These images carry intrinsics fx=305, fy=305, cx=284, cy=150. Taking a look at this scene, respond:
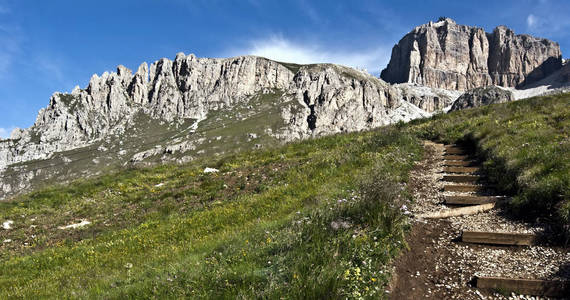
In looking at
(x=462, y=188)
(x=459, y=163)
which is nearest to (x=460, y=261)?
(x=462, y=188)

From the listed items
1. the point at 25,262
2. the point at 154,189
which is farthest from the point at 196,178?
the point at 25,262

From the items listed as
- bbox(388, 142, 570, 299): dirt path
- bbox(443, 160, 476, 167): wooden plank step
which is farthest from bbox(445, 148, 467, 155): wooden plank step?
bbox(388, 142, 570, 299): dirt path

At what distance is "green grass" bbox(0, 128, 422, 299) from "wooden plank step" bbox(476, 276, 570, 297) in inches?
64.8

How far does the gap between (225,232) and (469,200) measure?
23.3 ft

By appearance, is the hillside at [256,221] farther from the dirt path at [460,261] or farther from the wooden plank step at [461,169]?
the wooden plank step at [461,169]

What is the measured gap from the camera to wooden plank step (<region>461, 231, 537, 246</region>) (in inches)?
250

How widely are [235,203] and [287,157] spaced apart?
7.92m

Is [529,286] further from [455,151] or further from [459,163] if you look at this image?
[455,151]

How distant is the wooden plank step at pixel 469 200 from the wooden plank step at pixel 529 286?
13.2ft

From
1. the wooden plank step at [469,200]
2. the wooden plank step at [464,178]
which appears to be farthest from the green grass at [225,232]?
the wooden plank step at [464,178]

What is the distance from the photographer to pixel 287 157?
19203 mm

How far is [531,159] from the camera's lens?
30.9ft

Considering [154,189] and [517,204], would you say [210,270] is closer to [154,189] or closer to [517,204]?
[517,204]

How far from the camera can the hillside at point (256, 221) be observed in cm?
532
